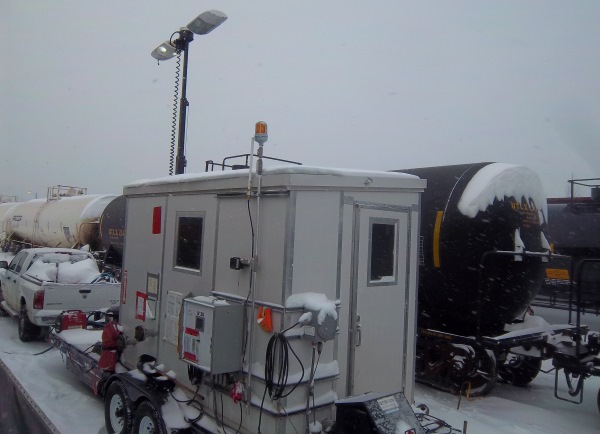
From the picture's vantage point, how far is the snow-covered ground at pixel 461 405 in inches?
250

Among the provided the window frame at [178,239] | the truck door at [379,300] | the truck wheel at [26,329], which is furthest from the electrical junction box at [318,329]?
the truck wheel at [26,329]

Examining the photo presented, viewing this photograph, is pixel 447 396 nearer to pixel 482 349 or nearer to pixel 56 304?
pixel 482 349

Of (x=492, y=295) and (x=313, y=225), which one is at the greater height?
(x=313, y=225)

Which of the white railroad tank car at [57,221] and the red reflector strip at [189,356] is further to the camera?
the white railroad tank car at [57,221]

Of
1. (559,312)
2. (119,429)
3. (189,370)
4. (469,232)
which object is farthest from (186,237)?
(559,312)

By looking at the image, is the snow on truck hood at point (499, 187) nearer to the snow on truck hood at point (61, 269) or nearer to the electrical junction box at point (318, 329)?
the electrical junction box at point (318, 329)

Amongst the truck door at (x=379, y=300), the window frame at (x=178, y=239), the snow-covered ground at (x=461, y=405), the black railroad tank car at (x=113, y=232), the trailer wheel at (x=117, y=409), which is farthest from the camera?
the black railroad tank car at (x=113, y=232)

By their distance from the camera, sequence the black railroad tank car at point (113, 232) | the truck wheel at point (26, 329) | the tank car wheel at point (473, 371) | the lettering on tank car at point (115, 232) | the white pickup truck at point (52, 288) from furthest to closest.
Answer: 1. the black railroad tank car at point (113, 232)
2. the lettering on tank car at point (115, 232)
3. the truck wheel at point (26, 329)
4. the white pickup truck at point (52, 288)
5. the tank car wheel at point (473, 371)

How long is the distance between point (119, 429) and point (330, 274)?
128 inches

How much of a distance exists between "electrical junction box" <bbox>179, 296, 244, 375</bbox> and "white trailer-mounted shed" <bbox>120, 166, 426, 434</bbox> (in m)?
0.01

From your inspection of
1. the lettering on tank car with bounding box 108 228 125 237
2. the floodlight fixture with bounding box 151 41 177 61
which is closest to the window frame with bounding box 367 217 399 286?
the floodlight fixture with bounding box 151 41 177 61

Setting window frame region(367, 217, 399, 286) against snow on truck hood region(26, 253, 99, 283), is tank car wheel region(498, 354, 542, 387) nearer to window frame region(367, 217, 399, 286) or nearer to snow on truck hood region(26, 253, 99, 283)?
window frame region(367, 217, 399, 286)

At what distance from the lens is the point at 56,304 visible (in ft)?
31.3

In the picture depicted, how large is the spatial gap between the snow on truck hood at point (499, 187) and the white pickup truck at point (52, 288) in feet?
23.1
